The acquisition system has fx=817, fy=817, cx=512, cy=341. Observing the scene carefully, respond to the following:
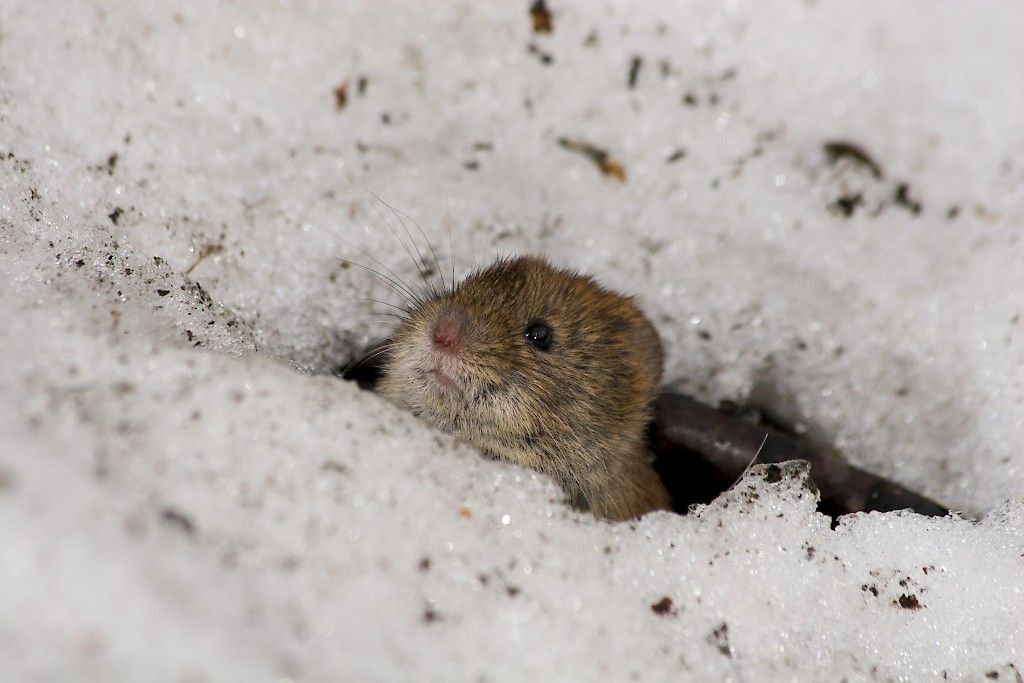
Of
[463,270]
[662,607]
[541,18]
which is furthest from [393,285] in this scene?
[662,607]

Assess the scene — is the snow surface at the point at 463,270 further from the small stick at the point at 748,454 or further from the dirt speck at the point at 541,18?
the small stick at the point at 748,454

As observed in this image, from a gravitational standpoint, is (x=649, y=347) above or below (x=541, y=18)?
below

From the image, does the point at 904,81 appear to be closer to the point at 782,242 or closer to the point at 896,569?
the point at 782,242

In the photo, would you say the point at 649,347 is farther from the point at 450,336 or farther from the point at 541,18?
the point at 541,18

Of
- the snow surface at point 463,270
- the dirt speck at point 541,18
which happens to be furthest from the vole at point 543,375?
the dirt speck at point 541,18

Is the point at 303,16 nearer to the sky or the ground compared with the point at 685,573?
nearer to the sky

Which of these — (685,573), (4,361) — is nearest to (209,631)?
(4,361)

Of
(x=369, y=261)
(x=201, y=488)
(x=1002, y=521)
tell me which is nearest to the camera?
(x=201, y=488)
